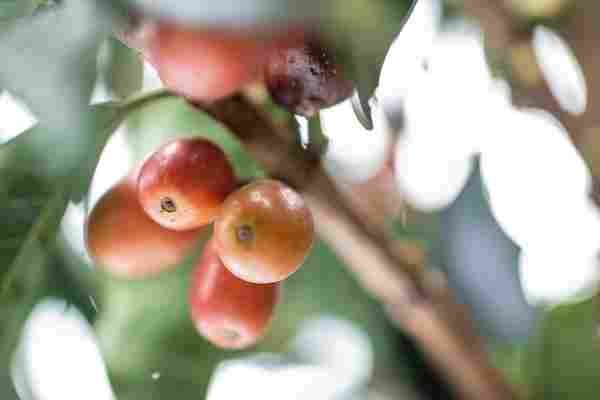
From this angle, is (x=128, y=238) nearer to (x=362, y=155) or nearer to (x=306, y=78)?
(x=306, y=78)

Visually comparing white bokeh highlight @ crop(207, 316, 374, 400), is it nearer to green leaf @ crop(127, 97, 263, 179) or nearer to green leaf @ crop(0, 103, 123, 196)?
green leaf @ crop(127, 97, 263, 179)

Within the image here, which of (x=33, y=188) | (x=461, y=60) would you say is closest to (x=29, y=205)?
(x=33, y=188)

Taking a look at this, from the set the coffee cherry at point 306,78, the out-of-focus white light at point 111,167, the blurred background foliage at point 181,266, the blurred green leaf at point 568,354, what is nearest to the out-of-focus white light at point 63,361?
the blurred background foliage at point 181,266

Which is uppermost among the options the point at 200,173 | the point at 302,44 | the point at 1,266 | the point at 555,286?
the point at 302,44

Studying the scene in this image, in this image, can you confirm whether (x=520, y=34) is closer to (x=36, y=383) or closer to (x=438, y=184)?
(x=438, y=184)

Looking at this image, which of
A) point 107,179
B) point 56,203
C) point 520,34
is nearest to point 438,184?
point 520,34

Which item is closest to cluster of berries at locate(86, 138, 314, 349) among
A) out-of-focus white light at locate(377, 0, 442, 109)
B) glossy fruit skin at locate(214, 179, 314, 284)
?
glossy fruit skin at locate(214, 179, 314, 284)
